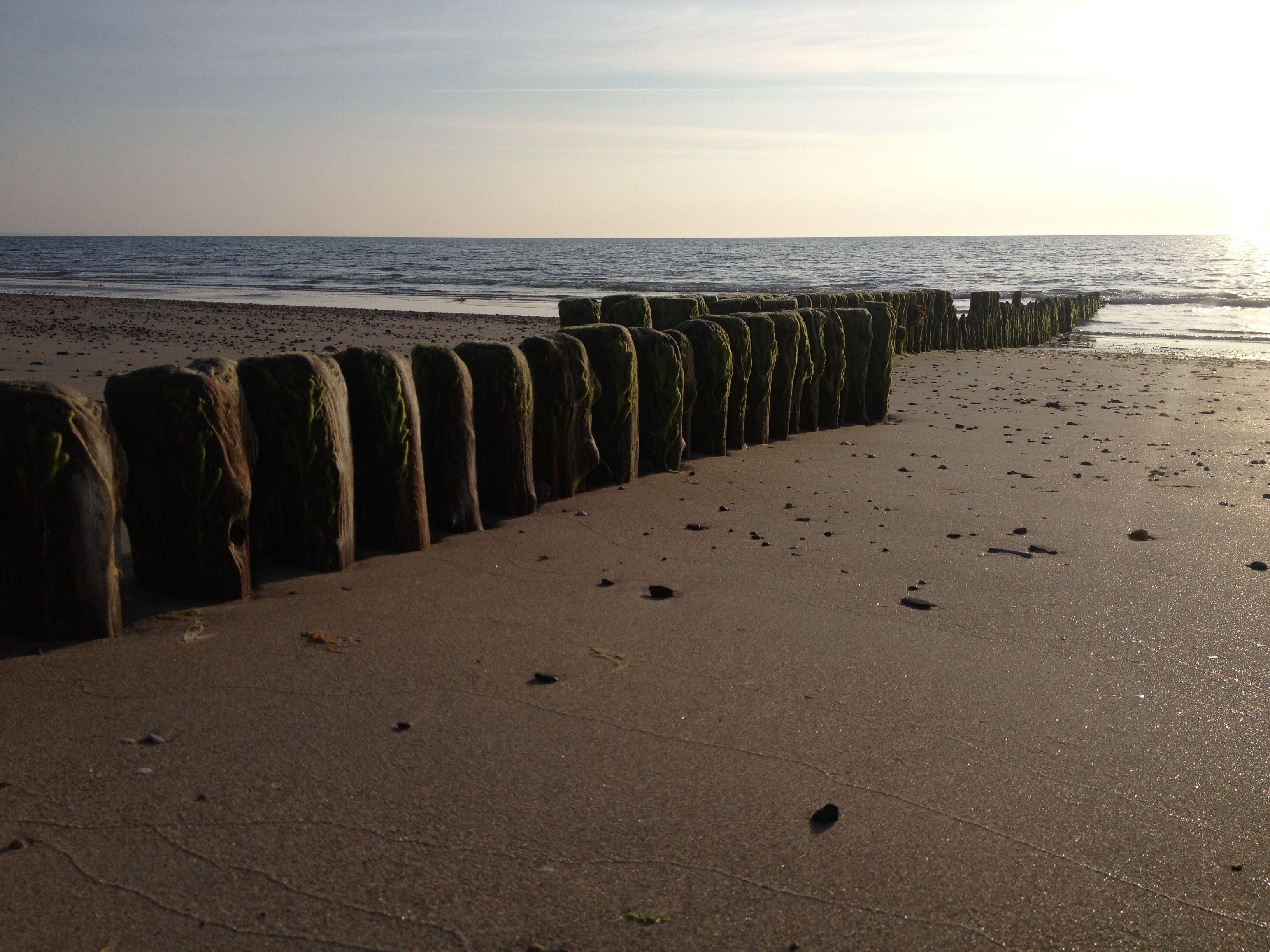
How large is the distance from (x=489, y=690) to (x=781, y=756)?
95 centimetres

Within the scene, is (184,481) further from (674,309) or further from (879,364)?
(879,364)

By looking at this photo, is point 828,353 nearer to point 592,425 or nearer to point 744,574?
point 592,425

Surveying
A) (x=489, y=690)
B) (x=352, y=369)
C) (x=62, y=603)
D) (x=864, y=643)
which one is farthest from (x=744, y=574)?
(x=62, y=603)

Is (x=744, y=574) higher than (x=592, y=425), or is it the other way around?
(x=592, y=425)

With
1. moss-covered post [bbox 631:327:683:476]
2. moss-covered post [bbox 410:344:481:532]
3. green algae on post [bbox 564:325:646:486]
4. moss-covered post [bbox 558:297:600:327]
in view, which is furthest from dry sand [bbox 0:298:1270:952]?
moss-covered post [bbox 558:297:600:327]

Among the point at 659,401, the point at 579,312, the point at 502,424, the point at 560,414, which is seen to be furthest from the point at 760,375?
the point at 502,424

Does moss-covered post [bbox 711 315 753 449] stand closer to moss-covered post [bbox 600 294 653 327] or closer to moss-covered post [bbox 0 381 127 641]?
moss-covered post [bbox 600 294 653 327]

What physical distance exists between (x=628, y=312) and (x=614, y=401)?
375 centimetres

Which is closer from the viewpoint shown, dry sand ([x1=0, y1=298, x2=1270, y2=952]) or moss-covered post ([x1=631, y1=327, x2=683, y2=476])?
dry sand ([x1=0, y1=298, x2=1270, y2=952])

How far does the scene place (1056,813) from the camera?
262cm

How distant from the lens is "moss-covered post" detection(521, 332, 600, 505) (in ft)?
18.1

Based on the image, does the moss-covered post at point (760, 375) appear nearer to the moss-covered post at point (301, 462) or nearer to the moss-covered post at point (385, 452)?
the moss-covered post at point (385, 452)

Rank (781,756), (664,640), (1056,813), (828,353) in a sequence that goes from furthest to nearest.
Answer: (828,353), (664,640), (781,756), (1056,813)

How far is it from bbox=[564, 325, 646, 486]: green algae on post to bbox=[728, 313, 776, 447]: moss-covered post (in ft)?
5.08
